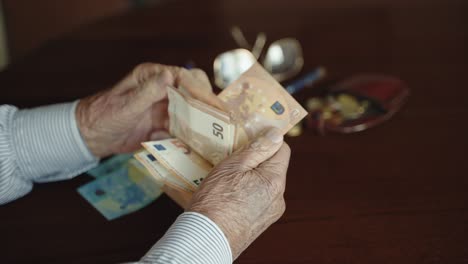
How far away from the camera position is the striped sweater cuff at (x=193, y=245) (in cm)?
76

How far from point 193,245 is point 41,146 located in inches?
20.5

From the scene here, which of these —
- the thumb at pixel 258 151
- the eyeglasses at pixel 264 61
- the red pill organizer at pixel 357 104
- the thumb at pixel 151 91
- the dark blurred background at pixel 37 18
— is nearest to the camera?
the thumb at pixel 258 151

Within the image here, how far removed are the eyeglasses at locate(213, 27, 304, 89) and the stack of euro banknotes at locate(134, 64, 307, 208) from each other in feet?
1.16

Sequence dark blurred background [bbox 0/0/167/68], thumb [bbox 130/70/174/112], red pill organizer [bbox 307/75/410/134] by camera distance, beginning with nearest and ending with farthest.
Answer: thumb [bbox 130/70/174/112], red pill organizer [bbox 307/75/410/134], dark blurred background [bbox 0/0/167/68]

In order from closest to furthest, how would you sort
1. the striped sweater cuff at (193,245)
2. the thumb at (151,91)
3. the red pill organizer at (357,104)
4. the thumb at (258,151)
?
the striped sweater cuff at (193,245) → the thumb at (258,151) → the thumb at (151,91) → the red pill organizer at (357,104)

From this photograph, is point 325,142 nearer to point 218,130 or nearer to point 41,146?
point 218,130

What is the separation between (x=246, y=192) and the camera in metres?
0.85

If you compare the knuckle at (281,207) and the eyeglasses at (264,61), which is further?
the eyeglasses at (264,61)

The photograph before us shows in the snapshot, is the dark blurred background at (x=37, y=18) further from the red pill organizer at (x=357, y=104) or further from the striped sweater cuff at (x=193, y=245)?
the striped sweater cuff at (x=193, y=245)

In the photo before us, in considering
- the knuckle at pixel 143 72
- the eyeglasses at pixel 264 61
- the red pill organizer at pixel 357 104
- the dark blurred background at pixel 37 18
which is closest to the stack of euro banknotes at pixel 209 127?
the knuckle at pixel 143 72

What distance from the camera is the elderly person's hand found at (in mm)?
1058

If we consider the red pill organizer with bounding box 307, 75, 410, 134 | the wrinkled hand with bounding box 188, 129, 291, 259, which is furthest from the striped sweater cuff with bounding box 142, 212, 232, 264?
the red pill organizer with bounding box 307, 75, 410, 134

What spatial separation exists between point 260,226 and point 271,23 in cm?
96

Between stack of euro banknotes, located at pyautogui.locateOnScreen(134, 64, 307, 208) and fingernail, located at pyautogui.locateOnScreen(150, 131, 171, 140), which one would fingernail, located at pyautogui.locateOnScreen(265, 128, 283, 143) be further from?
fingernail, located at pyautogui.locateOnScreen(150, 131, 171, 140)
